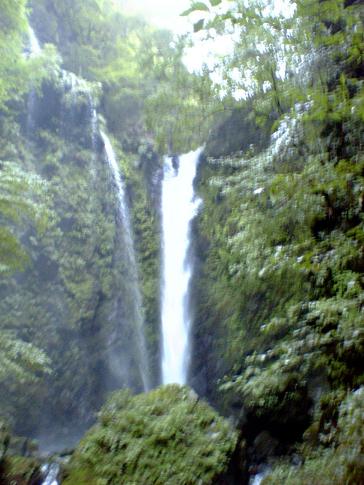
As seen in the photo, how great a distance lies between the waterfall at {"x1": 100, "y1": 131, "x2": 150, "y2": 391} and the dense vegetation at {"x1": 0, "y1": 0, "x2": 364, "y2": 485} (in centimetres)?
20

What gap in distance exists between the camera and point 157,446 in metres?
4.03

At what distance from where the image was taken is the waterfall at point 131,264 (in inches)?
362

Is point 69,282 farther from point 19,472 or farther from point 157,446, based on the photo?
point 157,446

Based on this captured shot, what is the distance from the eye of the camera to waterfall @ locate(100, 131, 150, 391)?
920cm

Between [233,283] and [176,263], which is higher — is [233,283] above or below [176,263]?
below

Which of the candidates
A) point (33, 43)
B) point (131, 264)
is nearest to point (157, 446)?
point (131, 264)

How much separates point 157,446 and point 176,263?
5.69m

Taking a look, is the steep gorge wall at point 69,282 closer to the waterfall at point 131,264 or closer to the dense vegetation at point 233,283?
the dense vegetation at point 233,283

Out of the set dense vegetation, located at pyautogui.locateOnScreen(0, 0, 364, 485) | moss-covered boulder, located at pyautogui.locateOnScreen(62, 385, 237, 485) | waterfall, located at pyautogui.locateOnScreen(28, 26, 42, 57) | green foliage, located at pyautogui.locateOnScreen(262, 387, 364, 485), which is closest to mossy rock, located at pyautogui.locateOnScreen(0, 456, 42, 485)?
dense vegetation, located at pyautogui.locateOnScreen(0, 0, 364, 485)

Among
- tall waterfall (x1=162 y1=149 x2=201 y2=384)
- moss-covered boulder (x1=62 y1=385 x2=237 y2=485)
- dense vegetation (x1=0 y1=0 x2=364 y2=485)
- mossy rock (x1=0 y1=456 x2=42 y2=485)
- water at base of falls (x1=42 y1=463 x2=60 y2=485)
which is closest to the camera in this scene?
dense vegetation (x1=0 y1=0 x2=364 y2=485)

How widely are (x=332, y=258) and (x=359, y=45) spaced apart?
57.8 inches

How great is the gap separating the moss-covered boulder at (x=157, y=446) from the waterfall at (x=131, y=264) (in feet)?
14.2

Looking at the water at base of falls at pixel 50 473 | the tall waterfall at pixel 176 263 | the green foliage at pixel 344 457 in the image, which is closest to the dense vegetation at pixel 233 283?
the green foliage at pixel 344 457

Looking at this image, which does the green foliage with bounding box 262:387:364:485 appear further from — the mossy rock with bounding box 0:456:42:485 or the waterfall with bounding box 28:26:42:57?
the waterfall with bounding box 28:26:42:57
